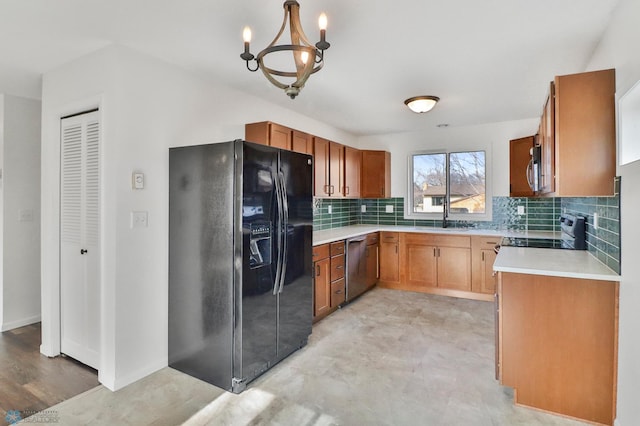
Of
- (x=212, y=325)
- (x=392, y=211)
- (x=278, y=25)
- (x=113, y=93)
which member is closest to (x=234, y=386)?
(x=212, y=325)

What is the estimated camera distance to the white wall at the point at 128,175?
2.38m

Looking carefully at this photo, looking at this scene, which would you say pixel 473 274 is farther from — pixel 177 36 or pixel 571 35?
pixel 177 36

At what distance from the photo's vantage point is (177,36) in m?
2.28

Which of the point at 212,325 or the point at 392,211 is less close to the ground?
the point at 392,211

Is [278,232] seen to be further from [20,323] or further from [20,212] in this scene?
[20,323]

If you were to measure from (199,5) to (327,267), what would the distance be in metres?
2.65

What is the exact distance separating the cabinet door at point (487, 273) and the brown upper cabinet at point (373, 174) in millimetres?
1682

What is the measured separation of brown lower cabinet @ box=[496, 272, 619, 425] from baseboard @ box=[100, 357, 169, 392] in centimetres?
244

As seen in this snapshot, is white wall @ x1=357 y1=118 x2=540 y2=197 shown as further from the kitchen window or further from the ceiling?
the ceiling

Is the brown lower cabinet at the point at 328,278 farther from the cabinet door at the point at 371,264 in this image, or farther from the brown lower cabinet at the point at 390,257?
the brown lower cabinet at the point at 390,257

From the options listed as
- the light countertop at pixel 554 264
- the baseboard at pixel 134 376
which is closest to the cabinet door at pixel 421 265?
the light countertop at pixel 554 264

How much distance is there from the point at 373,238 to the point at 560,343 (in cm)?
293

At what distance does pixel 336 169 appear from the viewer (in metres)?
4.55

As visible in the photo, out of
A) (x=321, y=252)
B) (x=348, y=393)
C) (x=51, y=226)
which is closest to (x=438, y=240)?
(x=321, y=252)
